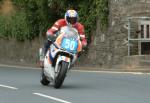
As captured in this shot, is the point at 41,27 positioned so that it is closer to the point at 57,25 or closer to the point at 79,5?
the point at 79,5

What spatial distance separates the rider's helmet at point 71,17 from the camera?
15109 millimetres

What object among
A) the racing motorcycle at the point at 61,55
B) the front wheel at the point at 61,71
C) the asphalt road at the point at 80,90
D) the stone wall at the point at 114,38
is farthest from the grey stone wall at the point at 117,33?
the front wheel at the point at 61,71

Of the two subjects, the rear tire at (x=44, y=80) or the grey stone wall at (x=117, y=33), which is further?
the grey stone wall at (x=117, y=33)

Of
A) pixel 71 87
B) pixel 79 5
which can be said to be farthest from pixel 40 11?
pixel 71 87

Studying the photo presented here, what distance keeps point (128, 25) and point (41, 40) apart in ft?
25.4

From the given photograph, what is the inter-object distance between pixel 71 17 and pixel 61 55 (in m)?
1.00

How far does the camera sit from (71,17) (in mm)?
15141

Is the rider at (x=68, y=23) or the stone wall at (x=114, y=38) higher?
the rider at (x=68, y=23)

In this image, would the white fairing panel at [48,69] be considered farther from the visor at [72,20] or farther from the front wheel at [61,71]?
the visor at [72,20]

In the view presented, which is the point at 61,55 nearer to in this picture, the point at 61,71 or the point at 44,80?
the point at 61,71

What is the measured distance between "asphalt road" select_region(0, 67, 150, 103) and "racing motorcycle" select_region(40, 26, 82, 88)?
37cm

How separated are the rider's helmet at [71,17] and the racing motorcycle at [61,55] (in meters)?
0.15

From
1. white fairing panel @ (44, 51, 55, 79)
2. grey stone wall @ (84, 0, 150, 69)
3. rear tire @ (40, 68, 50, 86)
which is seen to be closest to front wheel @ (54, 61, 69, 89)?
white fairing panel @ (44, 51, 55, 79)

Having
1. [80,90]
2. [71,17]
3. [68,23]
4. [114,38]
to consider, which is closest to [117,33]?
[114,38]
